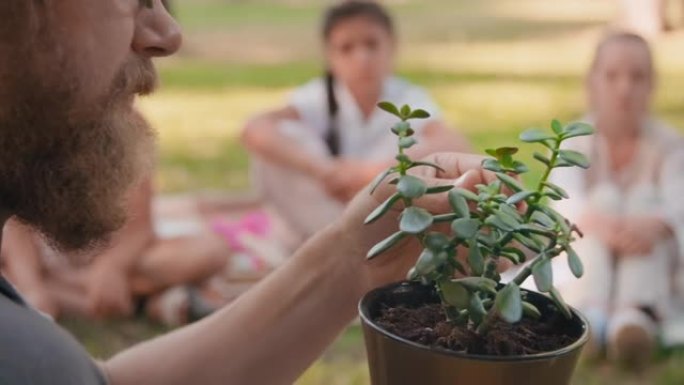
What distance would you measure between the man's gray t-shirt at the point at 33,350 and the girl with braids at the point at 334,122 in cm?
286

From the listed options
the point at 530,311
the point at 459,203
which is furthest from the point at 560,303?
the point at 459,203

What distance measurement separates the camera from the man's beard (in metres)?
1.16

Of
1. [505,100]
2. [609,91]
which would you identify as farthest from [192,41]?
[609,91]

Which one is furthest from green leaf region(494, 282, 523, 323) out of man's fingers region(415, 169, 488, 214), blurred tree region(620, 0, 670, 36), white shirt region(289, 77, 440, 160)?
blurred tree region(620, 0, 670, 36)

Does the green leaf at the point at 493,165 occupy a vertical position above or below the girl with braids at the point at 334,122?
above

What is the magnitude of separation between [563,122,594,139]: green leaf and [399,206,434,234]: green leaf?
15 cm

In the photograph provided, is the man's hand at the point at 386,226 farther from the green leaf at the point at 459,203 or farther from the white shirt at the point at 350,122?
the white shirt at the point at 350,122

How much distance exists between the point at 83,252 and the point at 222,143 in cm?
487

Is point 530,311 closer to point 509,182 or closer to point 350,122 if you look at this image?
point 509,182

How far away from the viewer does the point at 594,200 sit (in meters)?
3.75

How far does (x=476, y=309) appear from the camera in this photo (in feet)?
3.28

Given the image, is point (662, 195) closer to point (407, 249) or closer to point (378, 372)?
point (407, 249)

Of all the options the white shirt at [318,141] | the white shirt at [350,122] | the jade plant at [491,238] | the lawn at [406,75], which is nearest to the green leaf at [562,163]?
the jade plant at [491,238]

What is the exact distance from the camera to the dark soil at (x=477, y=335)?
101 cm
